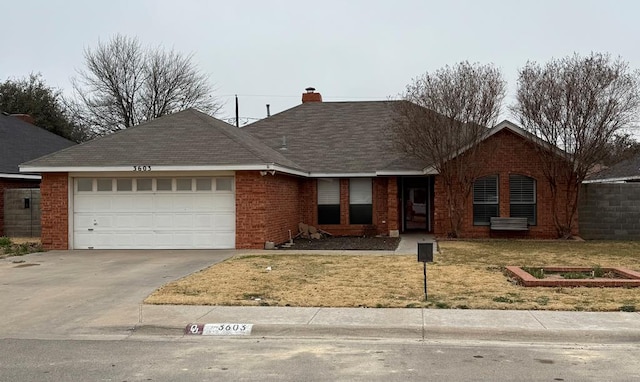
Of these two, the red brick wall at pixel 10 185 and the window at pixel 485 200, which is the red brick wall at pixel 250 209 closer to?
the window at pixel 485 200

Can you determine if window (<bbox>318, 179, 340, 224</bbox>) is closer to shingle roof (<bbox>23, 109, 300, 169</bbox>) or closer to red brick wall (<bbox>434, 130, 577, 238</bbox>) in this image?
shingle roof (<bbox>23, 109, 300, 169</bbox>)

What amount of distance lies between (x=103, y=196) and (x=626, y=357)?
1550 centimetres

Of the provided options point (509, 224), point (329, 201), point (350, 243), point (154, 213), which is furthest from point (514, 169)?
point (154, 213)

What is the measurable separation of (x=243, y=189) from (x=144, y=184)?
316cm

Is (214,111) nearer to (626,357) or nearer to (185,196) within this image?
(185,196)

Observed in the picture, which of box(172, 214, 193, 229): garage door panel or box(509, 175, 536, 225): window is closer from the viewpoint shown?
box(172, 214, 193, 229): garage door panel

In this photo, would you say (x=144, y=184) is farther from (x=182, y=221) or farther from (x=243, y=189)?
(x=243, y=189)

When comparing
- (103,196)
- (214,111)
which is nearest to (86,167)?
(103,196)

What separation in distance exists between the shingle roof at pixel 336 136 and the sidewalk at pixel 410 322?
1274cm

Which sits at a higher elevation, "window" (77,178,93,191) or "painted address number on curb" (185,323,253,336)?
"window" (77,178,93,191)

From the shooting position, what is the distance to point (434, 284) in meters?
11.4

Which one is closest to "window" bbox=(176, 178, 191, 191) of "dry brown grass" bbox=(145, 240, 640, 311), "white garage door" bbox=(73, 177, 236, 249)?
"white garage door" bbox=(73, 177, 236, 249)

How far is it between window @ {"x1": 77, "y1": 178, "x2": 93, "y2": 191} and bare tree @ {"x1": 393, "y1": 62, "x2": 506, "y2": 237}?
10.1 m

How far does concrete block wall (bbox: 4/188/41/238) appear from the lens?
73.0 feet
